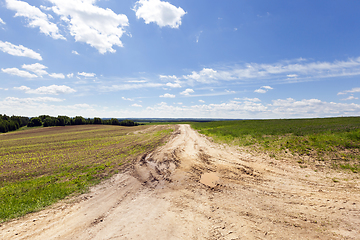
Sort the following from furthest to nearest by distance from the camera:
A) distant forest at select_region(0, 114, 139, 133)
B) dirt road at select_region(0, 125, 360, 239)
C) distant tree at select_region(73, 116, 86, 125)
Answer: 1. distant tree at select_region(73, 116, 86, 125)
2. distant forest at select_region(0, 114, 139, 133)
3. dirt road at select_region(0, 125, 360, 239)

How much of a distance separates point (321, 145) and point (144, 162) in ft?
60.6

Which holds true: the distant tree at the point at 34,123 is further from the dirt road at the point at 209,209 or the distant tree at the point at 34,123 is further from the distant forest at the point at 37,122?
the dirt road at the point at 209,209

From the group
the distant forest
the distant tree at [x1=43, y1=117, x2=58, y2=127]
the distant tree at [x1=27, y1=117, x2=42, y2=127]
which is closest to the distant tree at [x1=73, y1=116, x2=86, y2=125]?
the distant forest

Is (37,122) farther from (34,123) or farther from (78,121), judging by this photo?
(78,121)

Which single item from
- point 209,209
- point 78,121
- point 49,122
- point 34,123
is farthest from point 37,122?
point 209,209

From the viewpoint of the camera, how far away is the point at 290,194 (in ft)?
25.9

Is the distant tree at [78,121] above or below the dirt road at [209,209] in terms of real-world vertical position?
above

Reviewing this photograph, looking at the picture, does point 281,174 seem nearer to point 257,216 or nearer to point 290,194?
point 290,194

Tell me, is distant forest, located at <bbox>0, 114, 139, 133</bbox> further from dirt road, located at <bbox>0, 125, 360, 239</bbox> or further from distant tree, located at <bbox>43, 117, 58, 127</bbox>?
dirt road, located at <bbox>0, 125, 360, 239</bbox>

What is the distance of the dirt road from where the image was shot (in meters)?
5.35

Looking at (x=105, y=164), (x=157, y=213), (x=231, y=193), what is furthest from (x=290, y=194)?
(x=105, y=164)

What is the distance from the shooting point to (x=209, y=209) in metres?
6.81

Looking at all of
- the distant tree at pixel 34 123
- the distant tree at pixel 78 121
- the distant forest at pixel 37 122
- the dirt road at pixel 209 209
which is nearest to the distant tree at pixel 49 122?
the distant forest at pixel 37 122

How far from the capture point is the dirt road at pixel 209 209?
535 cm
